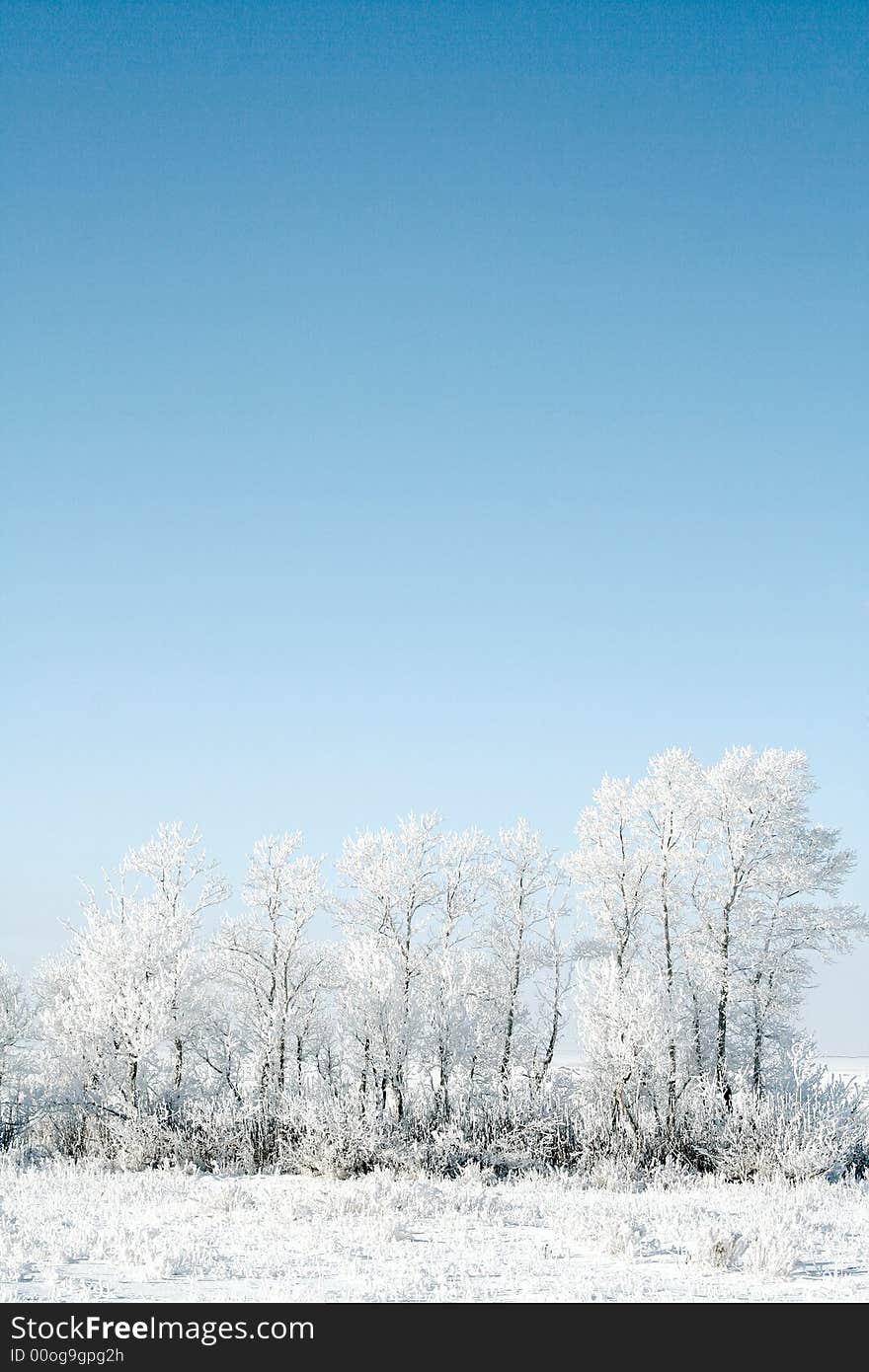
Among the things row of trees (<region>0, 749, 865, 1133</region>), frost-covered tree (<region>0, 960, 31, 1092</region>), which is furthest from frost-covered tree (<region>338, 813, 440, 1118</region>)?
frost-covered tree (<region>0, 960, 31, 1092</region>)

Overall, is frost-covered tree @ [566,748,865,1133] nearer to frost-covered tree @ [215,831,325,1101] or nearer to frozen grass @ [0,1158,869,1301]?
frost-covered tree @ [215,831,325,1101]

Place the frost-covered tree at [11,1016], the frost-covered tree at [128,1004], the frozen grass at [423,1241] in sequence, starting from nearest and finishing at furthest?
1. the frozen grass at [423,1241]
2. the frost-covered tree at [128,1004]
3. the frost-covered tree at [11,1016]

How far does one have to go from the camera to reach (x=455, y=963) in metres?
30.3

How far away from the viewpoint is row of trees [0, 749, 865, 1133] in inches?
1023

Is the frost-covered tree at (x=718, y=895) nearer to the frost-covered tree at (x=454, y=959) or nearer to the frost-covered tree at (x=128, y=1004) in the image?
the frost-covered tree at (x=454, y=959)

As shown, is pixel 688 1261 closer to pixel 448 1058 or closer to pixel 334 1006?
pixel 448 1058

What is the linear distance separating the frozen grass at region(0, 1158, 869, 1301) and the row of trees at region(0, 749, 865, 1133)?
946 centimetres

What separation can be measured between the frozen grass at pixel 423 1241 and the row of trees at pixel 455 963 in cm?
946

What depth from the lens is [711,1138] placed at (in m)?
19.5

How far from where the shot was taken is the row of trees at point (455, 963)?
2598cm

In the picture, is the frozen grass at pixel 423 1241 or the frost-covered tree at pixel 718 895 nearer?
the frozen grass at pixel 423 1241

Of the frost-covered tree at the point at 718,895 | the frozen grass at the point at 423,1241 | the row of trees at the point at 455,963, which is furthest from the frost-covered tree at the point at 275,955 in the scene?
the frozen grass at the point at 423,1241

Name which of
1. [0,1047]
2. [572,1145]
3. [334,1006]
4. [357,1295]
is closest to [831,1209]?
[572,1145]
